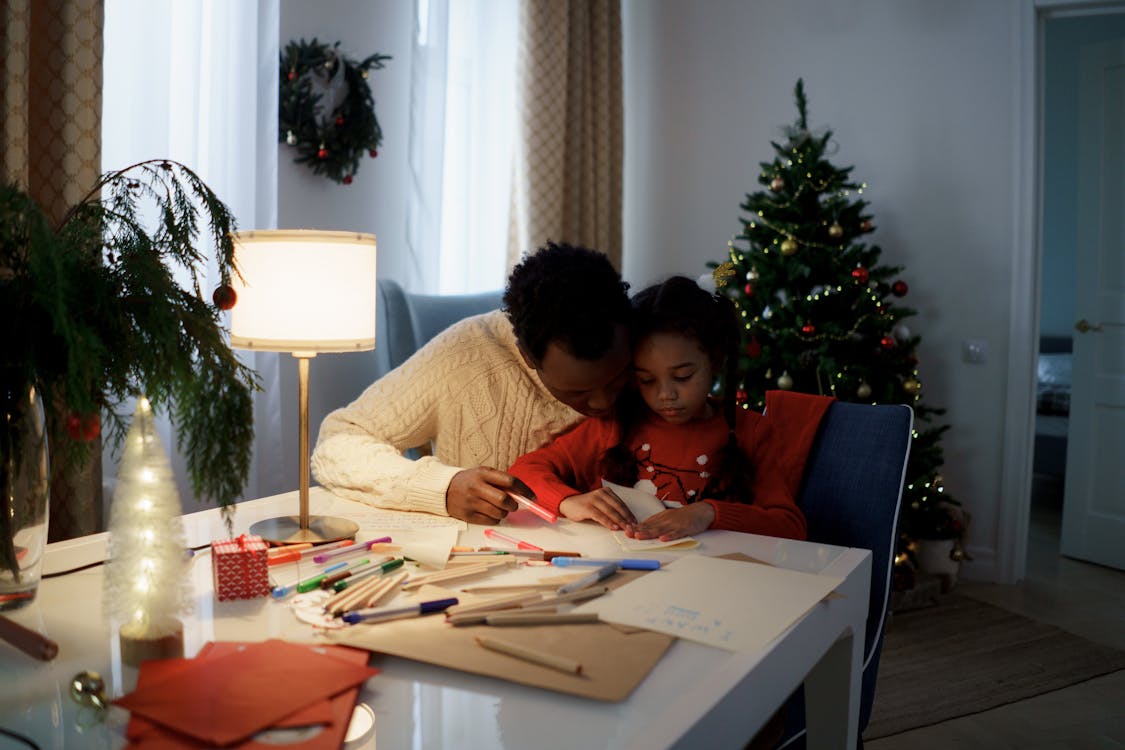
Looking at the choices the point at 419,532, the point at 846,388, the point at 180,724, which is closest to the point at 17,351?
the point at 180,724

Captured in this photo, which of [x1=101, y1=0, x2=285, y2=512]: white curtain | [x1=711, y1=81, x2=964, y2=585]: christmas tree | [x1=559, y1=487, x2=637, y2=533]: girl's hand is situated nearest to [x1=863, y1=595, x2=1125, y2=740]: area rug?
[x1=711, y1=81, x2=964, y2=585]: christmas tree

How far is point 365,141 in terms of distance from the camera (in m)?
3.17

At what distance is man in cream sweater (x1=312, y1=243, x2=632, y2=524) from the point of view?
140cm

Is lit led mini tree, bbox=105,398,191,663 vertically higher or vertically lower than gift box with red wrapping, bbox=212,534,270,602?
higher

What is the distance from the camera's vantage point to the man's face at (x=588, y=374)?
1471 millimetres

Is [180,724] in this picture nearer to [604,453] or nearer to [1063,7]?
[604,453]

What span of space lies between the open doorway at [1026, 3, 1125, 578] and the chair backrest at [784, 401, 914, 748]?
3712 mm

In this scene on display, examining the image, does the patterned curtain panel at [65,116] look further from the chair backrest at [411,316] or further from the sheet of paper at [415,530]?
the sheet of paper at [415,530]

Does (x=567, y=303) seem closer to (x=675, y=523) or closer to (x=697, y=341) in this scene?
(x=697, y=341)

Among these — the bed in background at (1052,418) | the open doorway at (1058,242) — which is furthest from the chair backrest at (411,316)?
the bed in background at (1052,418)

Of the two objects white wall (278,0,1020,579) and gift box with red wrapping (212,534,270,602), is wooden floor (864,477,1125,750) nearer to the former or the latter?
white wall (278,0,1020,579)

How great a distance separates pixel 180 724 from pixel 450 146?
3229 millimetres

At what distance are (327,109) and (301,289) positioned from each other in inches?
75.7

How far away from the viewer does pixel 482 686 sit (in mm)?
766
